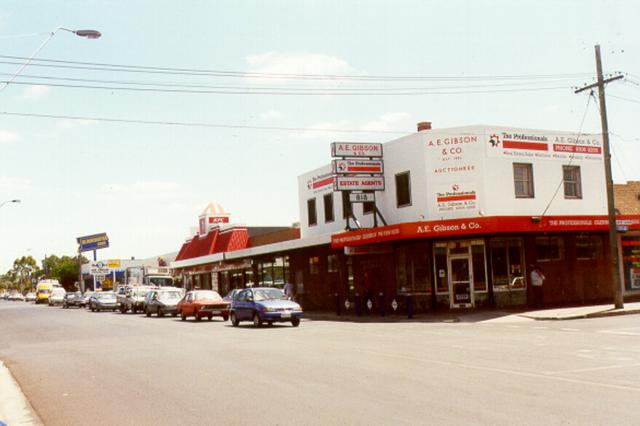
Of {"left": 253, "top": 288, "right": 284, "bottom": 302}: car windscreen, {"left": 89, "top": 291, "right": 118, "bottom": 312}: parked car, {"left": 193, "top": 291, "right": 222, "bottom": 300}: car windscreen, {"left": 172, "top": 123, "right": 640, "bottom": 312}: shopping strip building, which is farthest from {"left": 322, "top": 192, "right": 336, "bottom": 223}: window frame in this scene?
{"left": 89, "top": 291, "right": 118, "bottom": 312}: parked car

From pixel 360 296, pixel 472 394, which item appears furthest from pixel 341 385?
pixel 360 296

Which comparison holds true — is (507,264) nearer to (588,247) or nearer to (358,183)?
(588,247)

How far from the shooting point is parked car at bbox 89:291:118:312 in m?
53.2

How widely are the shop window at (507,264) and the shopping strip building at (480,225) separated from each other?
45 millimetres

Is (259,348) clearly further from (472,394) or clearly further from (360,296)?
(360,296)

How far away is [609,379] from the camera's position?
10.6 metres

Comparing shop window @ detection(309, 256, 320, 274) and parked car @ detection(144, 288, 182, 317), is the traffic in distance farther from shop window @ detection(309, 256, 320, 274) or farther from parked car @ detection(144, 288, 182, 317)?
shop window @ detection(309, 256, 320, 274)

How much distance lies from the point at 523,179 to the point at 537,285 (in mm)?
5238

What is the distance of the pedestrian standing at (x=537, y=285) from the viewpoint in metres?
28.7

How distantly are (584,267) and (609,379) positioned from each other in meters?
22.6

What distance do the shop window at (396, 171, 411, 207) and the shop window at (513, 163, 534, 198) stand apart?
480cm

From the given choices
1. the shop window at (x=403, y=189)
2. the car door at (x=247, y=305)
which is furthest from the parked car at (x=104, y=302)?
the shop window at (x=403, y=189)

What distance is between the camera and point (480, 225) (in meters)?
27.1

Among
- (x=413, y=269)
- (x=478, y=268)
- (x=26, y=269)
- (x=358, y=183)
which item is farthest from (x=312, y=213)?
(x=26, y=269)
